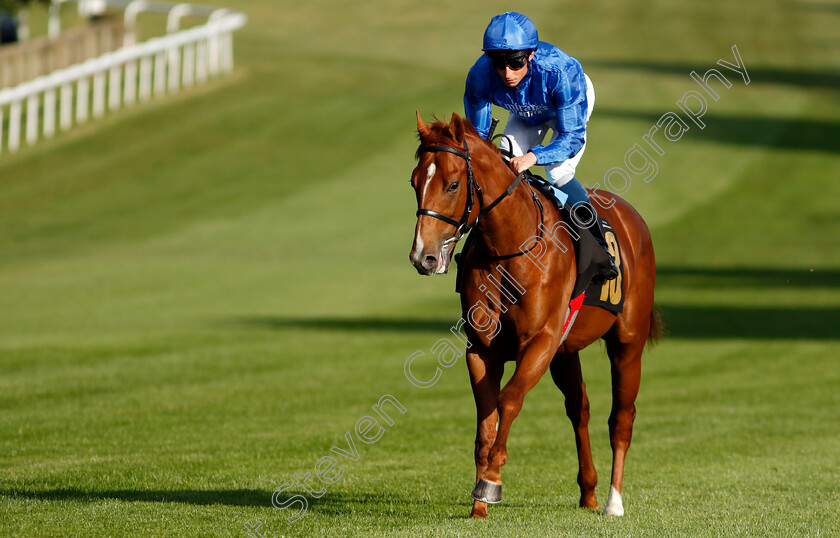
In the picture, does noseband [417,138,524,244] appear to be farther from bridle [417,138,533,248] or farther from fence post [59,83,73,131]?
fence post [59,83,73,131]

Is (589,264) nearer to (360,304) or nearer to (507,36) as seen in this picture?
(507,36)

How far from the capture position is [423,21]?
50781mm

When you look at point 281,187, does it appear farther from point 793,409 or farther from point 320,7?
point 320,7

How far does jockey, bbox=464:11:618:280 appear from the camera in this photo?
6.99m

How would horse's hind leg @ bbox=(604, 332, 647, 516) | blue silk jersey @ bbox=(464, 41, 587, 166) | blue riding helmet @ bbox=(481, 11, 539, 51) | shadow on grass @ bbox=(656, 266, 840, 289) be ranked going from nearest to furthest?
blue riding helmet @ bbox=(481, 11, 539, 51), blue silk jersey @ bbox=(464, 41, 587, 166), horse's hind leg @ bbox=(604, 332, 647, 516), shadow on grass @ bbox=(656, 266, 840, 289)

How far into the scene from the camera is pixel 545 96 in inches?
288

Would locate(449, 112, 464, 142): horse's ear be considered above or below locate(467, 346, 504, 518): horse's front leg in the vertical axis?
above

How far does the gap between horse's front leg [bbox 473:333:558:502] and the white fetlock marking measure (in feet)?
4.41

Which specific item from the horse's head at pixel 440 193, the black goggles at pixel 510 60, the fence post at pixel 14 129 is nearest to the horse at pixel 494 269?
the horse's head at pixel 440 193

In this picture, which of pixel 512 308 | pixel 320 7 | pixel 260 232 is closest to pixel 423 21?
pixel 320 7

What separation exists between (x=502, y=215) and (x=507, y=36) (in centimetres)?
115

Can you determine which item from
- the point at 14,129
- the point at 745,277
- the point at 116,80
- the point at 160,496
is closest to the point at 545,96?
the point at 160,496

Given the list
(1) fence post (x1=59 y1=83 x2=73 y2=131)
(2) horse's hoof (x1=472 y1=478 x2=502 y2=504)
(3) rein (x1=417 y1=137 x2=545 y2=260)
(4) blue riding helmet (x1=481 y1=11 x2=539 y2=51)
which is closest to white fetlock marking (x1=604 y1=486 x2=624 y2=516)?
(2) horse's hoof (x1=472 y1=478 x2=502 y2=504)

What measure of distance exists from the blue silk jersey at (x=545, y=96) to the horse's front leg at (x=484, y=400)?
1.34 m
